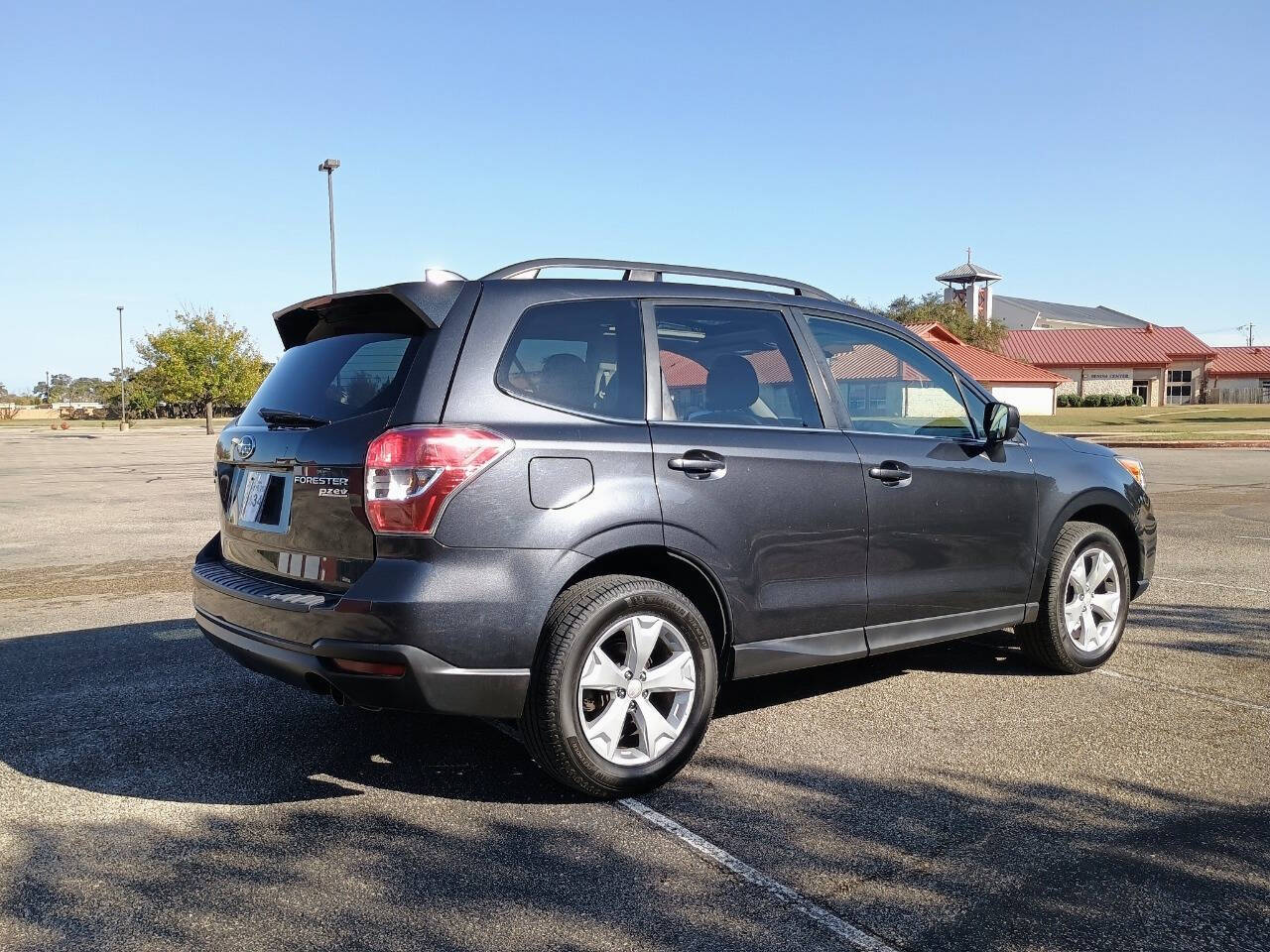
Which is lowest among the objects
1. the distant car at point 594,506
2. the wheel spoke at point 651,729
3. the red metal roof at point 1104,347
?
the wheel spoke at point 651,729

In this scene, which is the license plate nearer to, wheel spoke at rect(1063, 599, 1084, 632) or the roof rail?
the roof rail

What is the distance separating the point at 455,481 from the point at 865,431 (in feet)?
6.61

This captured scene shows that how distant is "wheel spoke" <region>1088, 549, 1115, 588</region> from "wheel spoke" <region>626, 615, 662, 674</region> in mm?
2883

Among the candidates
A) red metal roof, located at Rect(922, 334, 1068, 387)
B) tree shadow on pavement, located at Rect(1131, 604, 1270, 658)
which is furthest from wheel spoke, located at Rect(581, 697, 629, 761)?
red metal roof, located at Rect(922, 334, 1068, 387)

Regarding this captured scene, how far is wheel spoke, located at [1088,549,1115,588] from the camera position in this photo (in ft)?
18.8

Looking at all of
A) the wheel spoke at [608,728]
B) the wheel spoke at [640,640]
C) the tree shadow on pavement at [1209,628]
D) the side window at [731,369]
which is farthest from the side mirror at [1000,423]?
the wheel spoke at [608,728]

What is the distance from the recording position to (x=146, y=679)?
560 cm

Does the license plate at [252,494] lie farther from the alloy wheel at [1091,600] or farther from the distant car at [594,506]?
the alloy wheel at [1091,600]

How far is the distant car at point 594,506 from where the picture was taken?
12.0 feet

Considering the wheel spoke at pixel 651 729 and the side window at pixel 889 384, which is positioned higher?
the side window at pixel 889 384

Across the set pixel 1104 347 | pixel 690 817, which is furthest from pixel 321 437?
pixel 1104 347

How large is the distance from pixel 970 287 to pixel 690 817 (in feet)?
314

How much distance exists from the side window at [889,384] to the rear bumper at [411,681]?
202 centimetres

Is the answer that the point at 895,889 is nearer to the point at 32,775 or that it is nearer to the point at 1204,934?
the point at 1204,934
